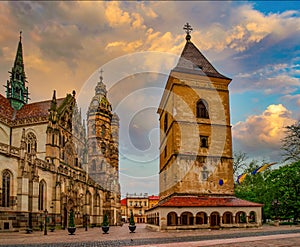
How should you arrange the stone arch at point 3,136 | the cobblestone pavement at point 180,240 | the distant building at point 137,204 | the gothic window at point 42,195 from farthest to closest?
the distant building at point 137,204, the stone arch at point 3,136, the gothic window at point 42,195, the cobblestone pavement at point 180,240

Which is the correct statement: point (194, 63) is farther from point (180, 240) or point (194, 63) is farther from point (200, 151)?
point (180, 240)

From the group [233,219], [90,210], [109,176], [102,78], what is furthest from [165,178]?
[102,78]

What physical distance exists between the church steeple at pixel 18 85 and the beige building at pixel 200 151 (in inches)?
1107

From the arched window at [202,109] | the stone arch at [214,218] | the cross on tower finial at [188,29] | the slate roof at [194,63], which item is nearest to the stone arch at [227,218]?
the stone arch at [214,218]

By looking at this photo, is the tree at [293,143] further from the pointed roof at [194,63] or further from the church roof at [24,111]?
the church roof at [24,111]

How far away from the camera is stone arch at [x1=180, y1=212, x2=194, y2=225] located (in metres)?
30.2

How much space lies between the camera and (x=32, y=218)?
35.6 meters

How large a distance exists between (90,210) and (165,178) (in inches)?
880

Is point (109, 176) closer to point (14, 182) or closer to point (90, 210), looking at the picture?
point (90, 210)

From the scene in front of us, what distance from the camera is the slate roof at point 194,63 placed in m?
36.0

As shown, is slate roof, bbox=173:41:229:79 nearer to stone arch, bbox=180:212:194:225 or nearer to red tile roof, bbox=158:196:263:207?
red tile roof, bbox=158:196:263:207

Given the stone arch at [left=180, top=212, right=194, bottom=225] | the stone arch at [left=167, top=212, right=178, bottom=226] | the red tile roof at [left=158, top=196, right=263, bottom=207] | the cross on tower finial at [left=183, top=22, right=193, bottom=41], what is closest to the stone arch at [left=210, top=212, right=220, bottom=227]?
the red tile roof at [left=158, top=196, right=263, bottom=207]

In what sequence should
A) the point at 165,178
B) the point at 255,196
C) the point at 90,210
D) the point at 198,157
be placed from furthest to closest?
the point at 90,210 < the point at 255,196 < the point at 165,178 < the point at 198,157

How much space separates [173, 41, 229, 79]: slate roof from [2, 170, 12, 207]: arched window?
19.8 metres
